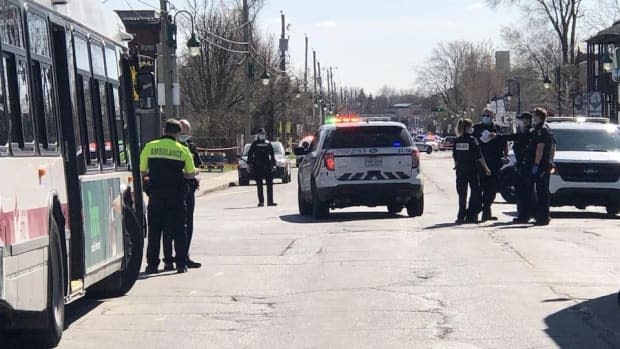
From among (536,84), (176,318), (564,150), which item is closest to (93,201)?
(176,318)

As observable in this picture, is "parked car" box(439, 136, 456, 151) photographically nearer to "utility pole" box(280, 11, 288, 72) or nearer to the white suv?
the white suv

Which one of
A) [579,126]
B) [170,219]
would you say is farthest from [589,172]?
[170,219]

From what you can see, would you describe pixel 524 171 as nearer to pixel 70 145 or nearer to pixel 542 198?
pixel 542 198

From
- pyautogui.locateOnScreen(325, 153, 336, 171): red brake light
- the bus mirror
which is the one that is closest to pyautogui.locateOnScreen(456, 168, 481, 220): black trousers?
pyautogui.locateOnScreen(325, 153, 336, 171): red brake light

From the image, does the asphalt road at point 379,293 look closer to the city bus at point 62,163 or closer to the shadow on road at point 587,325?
the shadow on road at point 587,325

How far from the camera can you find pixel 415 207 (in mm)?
20938

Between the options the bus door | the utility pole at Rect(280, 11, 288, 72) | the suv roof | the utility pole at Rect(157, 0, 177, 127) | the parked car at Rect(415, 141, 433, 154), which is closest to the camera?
the bus door

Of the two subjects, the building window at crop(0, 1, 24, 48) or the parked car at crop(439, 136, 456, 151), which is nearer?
the building window at crop(0, 1, 24, 48)

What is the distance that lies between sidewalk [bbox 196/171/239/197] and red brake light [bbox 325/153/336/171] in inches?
555

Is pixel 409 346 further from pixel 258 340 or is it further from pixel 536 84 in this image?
pixel 536 84

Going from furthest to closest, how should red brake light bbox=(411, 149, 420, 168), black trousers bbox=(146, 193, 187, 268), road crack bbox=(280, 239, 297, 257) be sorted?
red brake light bbox=(411, 149, 420, 168) → road crack bbox=(280, 239, 297, 257) → black trousers bbox=(146, 193, 187, 268)

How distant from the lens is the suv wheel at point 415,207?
20.8 meters

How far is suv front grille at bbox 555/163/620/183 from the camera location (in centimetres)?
2055

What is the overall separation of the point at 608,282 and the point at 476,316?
2.61 m
